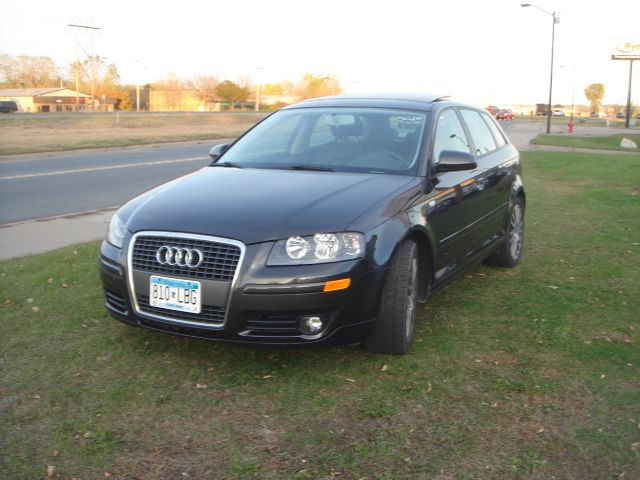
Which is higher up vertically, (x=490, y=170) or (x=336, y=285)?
(x=490, y=170)

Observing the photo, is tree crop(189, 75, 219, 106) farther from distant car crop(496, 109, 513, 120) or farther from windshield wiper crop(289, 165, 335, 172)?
windshield wiper crop(289, 165, 335, 172)

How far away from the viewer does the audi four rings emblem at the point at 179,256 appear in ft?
12.4

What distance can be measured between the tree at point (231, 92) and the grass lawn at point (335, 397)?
328 feet

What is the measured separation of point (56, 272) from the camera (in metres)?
6.20

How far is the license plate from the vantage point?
3.77m

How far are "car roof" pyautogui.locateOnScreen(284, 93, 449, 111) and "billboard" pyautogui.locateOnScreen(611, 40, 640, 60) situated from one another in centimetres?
6498

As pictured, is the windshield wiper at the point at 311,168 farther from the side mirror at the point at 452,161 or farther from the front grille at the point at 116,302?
the front grille at the point at 116,302

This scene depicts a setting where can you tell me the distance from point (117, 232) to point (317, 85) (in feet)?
337

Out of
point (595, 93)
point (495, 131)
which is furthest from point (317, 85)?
point (495, 131)

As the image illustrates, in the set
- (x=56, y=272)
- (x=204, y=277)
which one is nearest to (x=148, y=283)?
(x=204, y=277)

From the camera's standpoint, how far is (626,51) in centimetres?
6481

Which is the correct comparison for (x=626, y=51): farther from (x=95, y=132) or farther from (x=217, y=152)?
(x=217, y=152)

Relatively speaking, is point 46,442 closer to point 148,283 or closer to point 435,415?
point 148,283

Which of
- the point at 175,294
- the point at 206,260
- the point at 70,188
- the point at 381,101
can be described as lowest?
the point at 70,188
